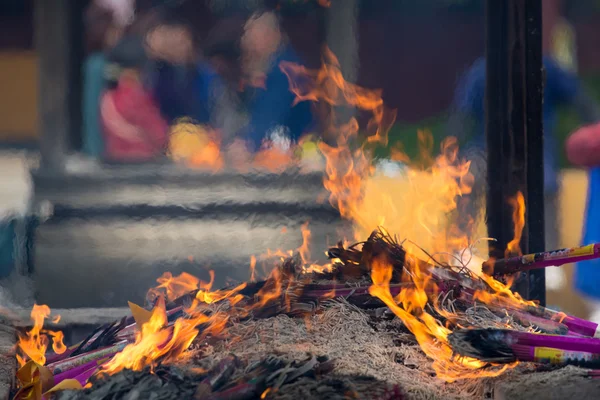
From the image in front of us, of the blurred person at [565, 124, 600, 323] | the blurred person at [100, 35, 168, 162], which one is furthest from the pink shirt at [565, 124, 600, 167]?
the blurred person at [100, 35, 168, 162]

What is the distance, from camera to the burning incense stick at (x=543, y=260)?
3.95 m

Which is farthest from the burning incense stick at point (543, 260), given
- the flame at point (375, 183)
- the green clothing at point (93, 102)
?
the green clothing at point (93, 102)

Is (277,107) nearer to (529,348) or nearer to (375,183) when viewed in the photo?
(375,183)

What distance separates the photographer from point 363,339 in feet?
12.5

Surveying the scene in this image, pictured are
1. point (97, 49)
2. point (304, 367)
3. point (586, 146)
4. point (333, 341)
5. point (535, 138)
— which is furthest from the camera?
point (97, 49)

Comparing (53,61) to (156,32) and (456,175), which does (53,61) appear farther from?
(456,175)

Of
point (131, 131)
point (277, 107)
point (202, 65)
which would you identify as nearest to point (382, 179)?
point (277, 107)

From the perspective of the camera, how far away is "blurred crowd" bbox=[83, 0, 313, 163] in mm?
6027

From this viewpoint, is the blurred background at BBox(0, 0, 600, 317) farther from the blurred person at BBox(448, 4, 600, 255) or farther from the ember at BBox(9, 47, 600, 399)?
the ember at BBox(9, 47, 600, 399)

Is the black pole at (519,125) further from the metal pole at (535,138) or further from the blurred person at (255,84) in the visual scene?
the blurred person at (255,84)

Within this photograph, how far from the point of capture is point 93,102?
6.03m

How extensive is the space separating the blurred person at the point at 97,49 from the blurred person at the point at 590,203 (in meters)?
3.84

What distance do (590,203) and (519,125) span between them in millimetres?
944

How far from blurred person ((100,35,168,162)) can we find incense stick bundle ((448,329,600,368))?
3542mm
